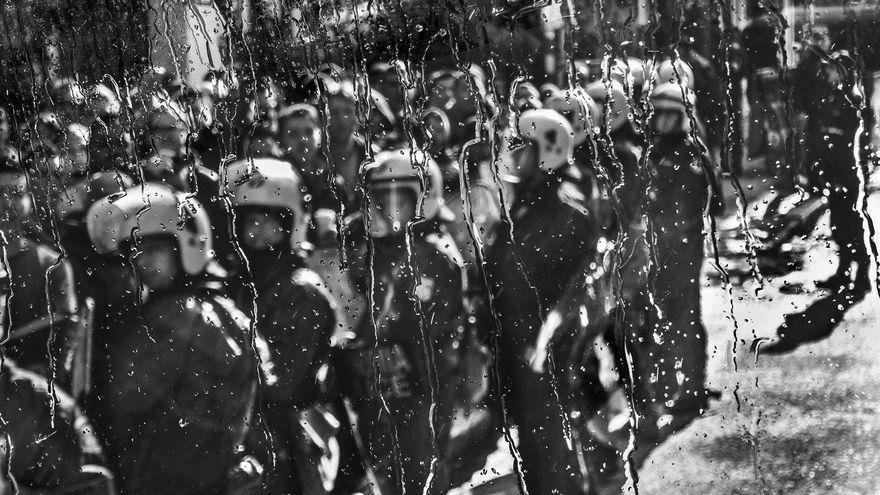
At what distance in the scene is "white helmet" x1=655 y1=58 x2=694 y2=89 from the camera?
2.15ft

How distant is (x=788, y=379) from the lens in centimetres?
66

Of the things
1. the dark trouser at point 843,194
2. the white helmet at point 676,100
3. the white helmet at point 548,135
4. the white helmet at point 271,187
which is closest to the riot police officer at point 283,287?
the white helmet at point 271,187

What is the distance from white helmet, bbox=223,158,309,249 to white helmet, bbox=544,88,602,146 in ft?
0.87

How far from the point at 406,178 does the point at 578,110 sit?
179mm

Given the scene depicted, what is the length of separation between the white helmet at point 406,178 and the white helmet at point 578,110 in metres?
0.13

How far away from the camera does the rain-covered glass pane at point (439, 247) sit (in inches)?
25.6

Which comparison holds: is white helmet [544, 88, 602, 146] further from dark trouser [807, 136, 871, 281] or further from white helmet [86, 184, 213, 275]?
white helmet [86, 184, 213, 275]

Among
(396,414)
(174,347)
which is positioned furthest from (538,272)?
(174,347)

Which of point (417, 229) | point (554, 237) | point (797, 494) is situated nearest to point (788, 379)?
point (797, 494)

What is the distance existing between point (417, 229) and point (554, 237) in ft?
0.44

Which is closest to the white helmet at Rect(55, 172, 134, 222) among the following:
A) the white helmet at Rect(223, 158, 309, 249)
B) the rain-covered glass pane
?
the rain-covered glass pane

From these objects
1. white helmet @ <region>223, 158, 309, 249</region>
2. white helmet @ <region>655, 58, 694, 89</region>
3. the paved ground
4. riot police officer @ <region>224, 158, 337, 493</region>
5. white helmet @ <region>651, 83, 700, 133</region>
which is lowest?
the paved ground

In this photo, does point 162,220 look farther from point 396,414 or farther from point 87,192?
point 396,414

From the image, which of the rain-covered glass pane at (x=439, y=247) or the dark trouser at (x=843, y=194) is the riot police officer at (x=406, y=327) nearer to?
the rain-covered glass pane at (x=439, y=247)
